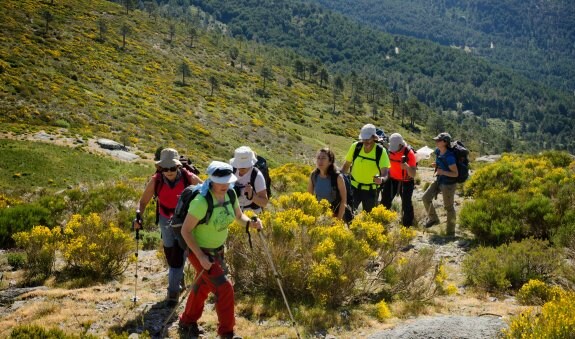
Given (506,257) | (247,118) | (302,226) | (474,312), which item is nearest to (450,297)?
(474,312)

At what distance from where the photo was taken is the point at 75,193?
1105 centimetres

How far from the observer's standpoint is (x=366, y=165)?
24.5 feet

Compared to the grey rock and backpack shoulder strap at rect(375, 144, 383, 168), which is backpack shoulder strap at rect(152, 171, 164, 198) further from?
backpack shoulder strap at rect(375, 144, 383, 168)

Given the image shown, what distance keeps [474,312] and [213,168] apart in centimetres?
364

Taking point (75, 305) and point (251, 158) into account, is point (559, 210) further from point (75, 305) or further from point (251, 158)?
point (75, 305)

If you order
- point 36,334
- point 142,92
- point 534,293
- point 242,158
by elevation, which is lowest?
point 142,92

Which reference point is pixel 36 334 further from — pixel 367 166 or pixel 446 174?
pixel 446 174

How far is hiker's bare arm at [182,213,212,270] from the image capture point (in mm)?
4285

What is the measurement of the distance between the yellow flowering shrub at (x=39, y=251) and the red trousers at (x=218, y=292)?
11.0ft

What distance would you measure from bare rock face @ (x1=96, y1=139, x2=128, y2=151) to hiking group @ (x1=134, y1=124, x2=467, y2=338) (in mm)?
24525

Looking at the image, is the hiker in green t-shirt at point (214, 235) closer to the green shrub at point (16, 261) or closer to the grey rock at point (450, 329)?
the grey rock at point (450, 329)

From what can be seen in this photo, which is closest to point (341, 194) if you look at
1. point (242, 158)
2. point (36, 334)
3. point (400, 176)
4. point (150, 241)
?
point (242, 158)

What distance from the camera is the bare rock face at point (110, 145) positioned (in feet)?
95.2

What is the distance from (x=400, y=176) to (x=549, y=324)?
A: 196 inches
